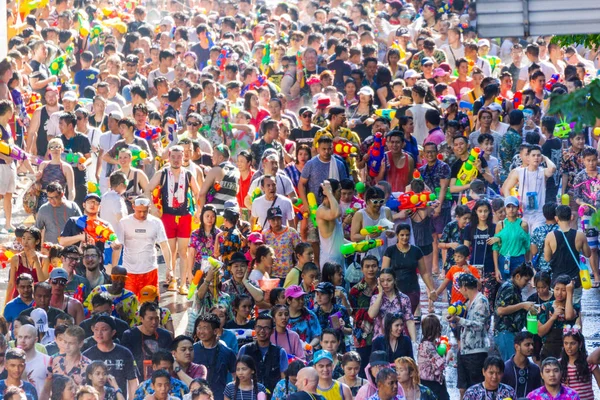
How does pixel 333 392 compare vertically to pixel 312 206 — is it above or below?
below

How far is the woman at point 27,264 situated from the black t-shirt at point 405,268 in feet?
11.2

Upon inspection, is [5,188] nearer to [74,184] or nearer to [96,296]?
[74,184]

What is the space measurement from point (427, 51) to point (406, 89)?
12.9 ft

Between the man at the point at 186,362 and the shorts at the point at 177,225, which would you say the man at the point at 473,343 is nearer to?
the man at the point at 186,362

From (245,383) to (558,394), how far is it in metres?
2.53

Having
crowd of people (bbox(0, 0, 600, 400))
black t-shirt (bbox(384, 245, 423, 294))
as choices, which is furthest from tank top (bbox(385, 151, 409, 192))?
black t-shirt (bbox(384, 245, 423, 294))

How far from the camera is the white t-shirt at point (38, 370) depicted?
12266 mm

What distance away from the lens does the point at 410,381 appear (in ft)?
39.4

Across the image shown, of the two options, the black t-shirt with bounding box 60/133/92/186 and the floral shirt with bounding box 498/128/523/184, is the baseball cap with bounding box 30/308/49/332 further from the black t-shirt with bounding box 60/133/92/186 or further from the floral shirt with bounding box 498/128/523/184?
the floral shirt with bounding box 498/128/523/184

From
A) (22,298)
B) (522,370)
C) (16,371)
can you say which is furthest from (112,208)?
(522,370)

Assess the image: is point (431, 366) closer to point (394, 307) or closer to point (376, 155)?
point (394, 307)

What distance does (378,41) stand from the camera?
27703 mm

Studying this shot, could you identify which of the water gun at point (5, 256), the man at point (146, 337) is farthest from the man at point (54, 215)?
the man at point (146, 337)

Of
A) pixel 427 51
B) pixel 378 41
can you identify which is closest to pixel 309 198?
pixel 427 51
